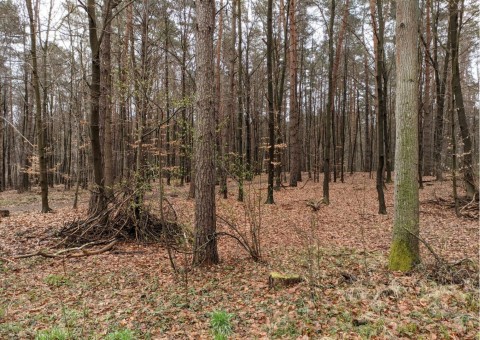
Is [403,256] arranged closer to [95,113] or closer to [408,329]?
[408,329]

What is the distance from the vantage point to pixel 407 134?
14.5ft

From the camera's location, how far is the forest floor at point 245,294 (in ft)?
11.2

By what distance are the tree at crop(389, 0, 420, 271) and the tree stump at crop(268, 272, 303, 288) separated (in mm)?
1613

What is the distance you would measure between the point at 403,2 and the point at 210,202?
458 centimetres

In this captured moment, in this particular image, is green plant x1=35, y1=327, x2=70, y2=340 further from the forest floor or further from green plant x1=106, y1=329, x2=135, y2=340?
green plant x1=106, y1=329, x2=135, y2=340

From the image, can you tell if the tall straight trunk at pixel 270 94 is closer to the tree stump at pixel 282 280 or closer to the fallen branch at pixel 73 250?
the fallen branch at pixel 73 250

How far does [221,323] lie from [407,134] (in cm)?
376

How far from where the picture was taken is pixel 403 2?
448cm

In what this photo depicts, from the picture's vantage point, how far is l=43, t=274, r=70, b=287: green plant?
17.0ft

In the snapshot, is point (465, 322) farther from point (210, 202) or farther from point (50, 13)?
point (50, 13)

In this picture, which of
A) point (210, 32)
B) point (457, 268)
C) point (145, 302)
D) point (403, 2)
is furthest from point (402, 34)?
point (145, 302)

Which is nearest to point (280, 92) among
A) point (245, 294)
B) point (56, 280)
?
point (245, 294)

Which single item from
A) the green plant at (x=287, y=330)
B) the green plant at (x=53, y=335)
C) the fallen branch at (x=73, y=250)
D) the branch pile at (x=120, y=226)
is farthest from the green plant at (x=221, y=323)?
the fallen branch at (x=73, y=250)

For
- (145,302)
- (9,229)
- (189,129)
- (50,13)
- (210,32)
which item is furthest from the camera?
(50,13)
